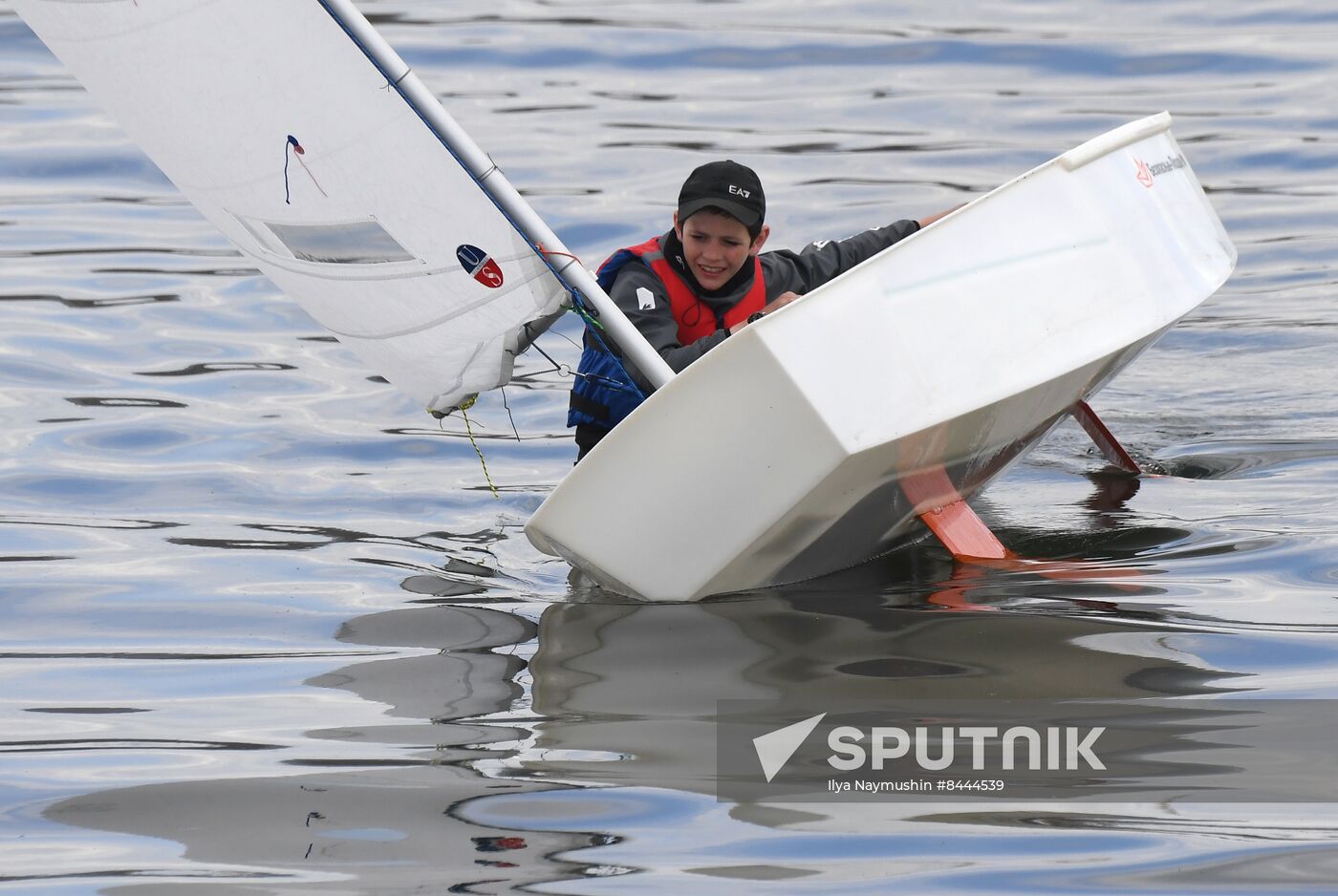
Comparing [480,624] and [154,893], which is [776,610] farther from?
[154,893]

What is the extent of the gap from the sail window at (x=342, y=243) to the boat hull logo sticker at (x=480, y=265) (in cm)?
10

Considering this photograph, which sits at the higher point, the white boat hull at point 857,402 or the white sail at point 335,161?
the white sail at point 335,161

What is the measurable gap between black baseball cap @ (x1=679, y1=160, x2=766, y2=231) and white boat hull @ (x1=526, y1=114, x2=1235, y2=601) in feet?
1.78

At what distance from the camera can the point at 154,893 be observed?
2.32m

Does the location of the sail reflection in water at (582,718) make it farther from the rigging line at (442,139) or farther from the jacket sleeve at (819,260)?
the jacket sleeve at (819,260)

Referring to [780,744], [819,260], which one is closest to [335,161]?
[819,260]

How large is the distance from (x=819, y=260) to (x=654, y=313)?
0.64 metres

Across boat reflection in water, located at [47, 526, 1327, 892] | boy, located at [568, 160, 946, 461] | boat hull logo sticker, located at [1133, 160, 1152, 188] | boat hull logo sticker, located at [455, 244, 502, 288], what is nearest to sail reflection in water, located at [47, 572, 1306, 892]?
boat reflection in water, located at [47, 526, 1327, 892]

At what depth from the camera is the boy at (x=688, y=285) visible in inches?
147

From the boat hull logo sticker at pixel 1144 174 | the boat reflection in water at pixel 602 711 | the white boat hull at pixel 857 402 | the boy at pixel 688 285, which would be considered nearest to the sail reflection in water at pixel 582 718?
the boat reflection in water at pixel 602 711

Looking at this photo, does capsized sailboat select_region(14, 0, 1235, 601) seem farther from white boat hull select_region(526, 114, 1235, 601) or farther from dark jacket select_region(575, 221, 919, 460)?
A: dark jacket select_region(575, 221, 919, 460)

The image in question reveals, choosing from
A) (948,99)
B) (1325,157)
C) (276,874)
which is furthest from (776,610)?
(948,99)

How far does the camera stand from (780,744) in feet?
8.95

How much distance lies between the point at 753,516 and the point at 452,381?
749mm
